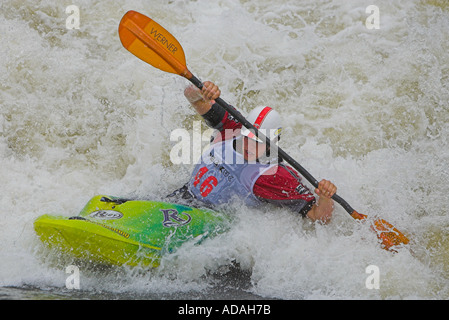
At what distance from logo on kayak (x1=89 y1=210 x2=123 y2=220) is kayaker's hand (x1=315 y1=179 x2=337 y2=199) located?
1.22 m

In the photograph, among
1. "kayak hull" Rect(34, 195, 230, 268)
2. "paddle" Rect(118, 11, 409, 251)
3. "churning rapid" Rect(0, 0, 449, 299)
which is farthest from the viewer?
Result: "paddle" Rect(118, 11, 409, 251)

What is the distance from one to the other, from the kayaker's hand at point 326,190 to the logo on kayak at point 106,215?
122cm

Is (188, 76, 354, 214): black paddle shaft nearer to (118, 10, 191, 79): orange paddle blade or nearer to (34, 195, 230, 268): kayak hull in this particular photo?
(118, 10, 191, 79): orange paddle blade

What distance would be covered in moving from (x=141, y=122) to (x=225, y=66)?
101 centimetres

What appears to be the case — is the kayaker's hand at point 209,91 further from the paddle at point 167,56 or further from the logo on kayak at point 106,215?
the logo on kayak at point 106,215

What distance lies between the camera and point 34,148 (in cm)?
484

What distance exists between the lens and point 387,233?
11.3 ft

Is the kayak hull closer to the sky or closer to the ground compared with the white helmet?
closer to the ground

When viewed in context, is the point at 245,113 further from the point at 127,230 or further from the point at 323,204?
the point at 127,230

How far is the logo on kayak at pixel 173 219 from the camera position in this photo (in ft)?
10.9

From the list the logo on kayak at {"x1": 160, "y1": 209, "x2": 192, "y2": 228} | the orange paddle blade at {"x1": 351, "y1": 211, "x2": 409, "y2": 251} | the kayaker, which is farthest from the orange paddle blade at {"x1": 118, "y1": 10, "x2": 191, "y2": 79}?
the orange paddle blade at {"x1": 351, "y1": 211, "x2": 409, "y2": 251}

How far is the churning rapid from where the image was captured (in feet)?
10.5

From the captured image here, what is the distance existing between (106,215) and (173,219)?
401 mm
